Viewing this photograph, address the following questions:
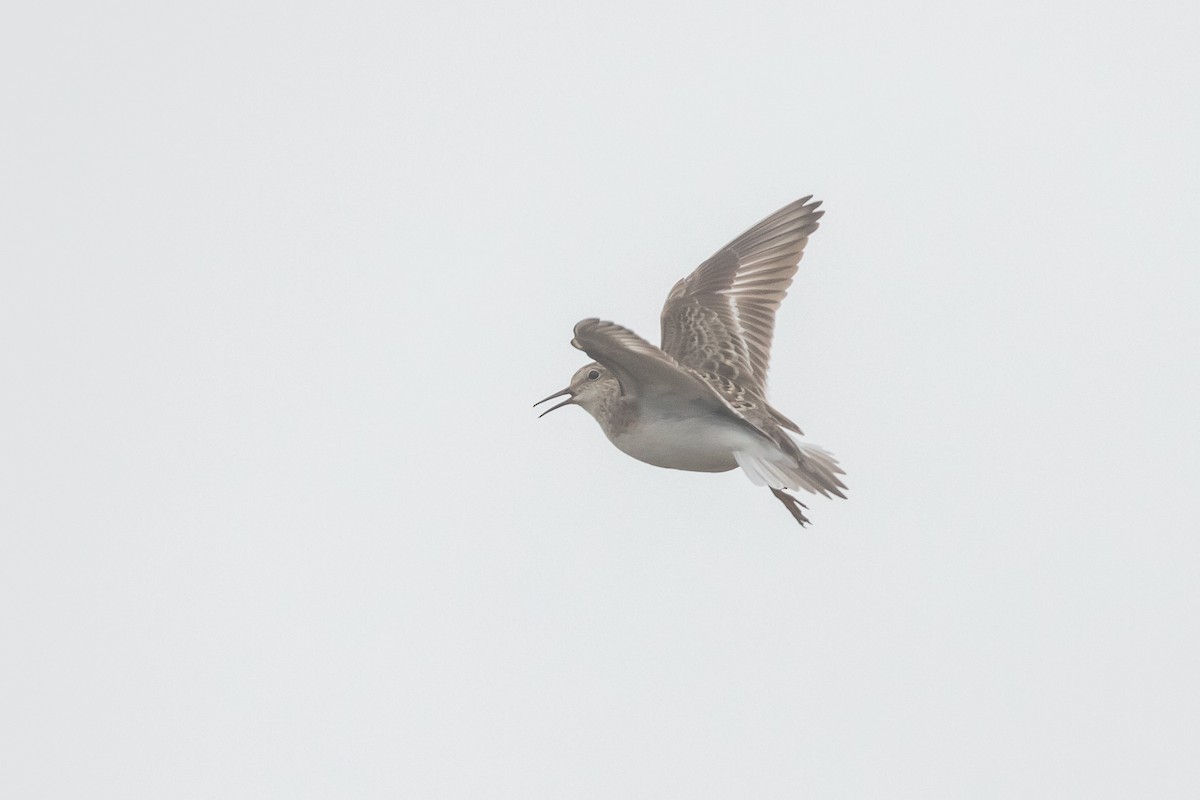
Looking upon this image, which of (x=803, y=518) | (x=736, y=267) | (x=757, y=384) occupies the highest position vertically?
(x=736, y=267)

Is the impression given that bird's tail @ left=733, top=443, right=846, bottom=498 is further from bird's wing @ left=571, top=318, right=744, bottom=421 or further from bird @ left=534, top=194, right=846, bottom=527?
bird's wing @ left=571, top=318, right=744, bottom=421

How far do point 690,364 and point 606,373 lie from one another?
1.16 metres

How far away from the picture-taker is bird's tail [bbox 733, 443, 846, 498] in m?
12.0

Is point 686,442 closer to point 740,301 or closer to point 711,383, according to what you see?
point 711,383

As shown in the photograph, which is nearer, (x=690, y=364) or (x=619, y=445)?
(x=619, y=445)

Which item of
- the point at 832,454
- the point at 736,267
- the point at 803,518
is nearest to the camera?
the point at 832,454

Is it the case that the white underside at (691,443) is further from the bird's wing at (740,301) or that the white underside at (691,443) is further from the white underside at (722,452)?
Answer: the bird's wing at (740,301)

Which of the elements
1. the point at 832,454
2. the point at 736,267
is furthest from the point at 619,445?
the point at 736,267

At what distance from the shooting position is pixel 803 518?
555 inches

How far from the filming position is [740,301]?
15.5m

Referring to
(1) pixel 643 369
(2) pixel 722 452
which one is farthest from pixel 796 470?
(1) pixel 643 369

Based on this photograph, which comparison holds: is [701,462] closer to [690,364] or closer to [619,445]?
[619,445]

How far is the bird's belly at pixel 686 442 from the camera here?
1251 cm

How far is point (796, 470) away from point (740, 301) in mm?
3523
